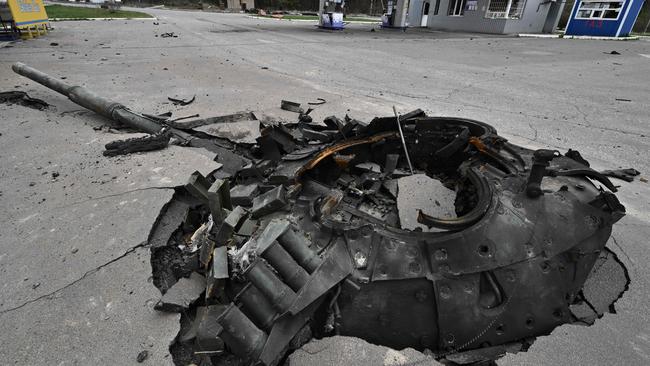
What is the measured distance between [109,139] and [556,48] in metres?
18.5

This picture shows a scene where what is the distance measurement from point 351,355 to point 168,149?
3.67m

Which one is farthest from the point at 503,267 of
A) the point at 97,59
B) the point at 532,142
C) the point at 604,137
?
the point at 97,59

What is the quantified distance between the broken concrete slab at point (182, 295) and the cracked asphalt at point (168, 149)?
0.35 feet

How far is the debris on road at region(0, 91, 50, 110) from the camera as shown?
231 inches

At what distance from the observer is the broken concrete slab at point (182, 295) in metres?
2.06

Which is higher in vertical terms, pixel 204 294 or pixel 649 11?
pixel 649 11

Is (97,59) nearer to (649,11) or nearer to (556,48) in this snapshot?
(556,48)

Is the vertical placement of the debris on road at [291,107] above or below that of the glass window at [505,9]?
below

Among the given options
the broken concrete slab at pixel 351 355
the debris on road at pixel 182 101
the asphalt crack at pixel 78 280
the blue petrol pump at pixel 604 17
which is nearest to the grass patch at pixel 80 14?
the debris on road at pixel 182 101

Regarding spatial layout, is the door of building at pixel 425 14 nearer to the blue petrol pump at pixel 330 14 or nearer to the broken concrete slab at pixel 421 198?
the blue petrol pump at pixel 330 14

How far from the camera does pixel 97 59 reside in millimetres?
9859

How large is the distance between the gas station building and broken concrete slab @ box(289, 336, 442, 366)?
25242 millimetres

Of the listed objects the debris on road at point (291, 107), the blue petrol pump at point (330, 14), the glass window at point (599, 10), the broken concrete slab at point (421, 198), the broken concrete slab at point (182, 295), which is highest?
the glass window at point (599, 10)

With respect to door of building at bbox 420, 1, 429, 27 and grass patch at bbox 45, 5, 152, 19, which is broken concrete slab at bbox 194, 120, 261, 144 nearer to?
grass patch at bbox 45, 5, 152, 19
